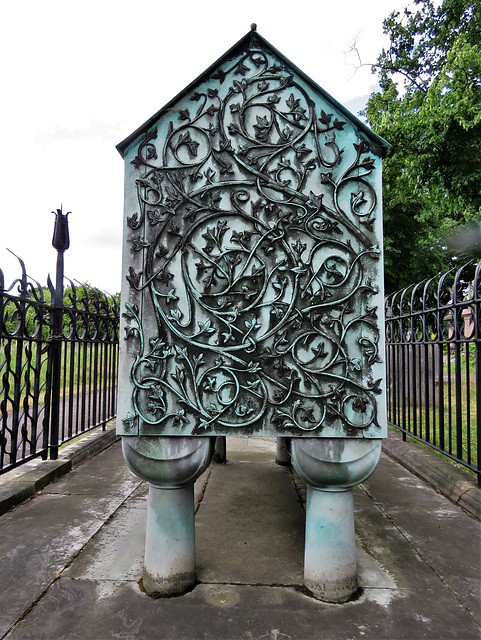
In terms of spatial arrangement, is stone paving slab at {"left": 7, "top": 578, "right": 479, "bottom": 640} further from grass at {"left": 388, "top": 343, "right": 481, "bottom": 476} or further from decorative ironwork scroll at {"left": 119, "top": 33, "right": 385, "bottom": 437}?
grass at {"left": 388, "top": 343, "right": 481, "bottom": 476}

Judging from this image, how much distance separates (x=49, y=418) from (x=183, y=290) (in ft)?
9.77

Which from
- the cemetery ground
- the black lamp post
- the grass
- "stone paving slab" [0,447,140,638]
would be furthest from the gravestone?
the black lamp post

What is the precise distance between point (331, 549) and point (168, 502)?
0.89 m

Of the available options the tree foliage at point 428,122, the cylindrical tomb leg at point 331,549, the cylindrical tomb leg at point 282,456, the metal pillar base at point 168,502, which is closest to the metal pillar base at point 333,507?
the cylindrical tomb leg at point 331,549

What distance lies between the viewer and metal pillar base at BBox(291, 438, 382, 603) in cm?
205

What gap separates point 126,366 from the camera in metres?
2.14

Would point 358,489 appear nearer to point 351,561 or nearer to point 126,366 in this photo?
point 351,561

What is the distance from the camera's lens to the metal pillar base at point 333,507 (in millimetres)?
2053

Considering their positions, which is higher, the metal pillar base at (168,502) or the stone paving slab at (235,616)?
the metal pillar base at (168,502)

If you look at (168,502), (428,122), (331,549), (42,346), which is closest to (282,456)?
(331,549)

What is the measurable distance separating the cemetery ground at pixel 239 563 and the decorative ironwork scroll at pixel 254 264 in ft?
2.78

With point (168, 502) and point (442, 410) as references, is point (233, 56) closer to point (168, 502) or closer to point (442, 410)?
point (168, 502)

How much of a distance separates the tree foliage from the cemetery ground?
8.87 m

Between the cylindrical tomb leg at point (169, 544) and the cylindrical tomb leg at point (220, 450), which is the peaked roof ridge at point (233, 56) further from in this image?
the cylindrical tomb leg at point (220, 450)
